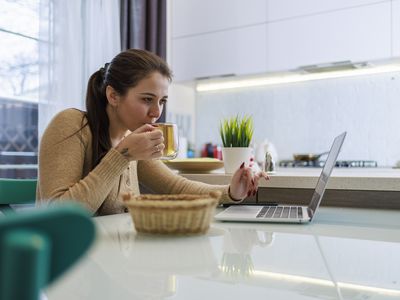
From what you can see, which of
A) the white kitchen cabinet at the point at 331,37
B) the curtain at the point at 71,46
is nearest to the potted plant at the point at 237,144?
the curtain at the point at 71,46

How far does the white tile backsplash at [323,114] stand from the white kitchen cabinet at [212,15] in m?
0.66

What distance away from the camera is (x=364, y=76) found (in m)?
3.51

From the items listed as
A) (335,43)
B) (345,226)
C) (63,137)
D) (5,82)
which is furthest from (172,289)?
(335,43)

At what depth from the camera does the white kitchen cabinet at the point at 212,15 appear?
140 inches

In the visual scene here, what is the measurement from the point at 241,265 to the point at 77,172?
82 centimetres

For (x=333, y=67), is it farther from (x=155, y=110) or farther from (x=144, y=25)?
(x=155, y=110)

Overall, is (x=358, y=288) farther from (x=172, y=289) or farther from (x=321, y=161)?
(x=321, y=161)

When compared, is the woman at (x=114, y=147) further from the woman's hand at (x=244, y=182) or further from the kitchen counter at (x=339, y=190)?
the kitchen counter at (x=339, y=190)

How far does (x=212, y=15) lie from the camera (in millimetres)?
3734

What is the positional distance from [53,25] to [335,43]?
1.94 meters

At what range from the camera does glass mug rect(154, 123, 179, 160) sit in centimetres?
133

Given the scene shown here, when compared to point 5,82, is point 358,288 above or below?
below

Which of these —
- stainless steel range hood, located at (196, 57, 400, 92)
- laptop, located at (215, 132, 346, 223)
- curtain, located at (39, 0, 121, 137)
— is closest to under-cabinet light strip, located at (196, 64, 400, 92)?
stainless steel range hood, located at (196, 57, 400, 92)

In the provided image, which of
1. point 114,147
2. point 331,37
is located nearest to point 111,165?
point 114,147
